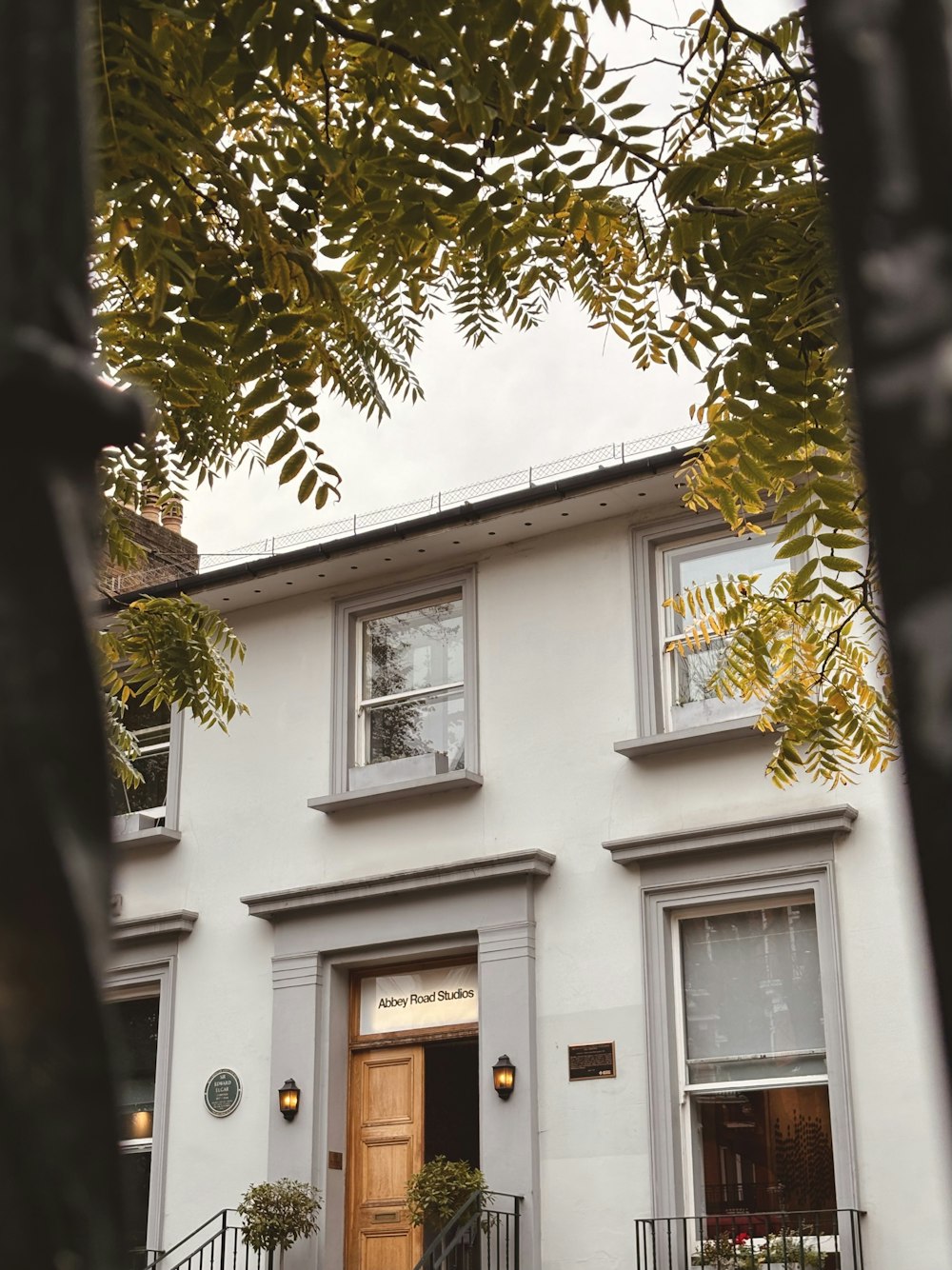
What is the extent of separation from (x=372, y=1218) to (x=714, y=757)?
4.86 metres

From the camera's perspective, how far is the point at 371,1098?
12977mm

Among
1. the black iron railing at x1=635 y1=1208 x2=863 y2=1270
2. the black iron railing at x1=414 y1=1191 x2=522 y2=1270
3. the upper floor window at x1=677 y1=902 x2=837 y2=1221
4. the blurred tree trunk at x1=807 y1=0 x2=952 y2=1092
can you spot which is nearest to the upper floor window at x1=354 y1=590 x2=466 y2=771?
the upper floor window at x1=677 y1=902 x2=837 y2=1221

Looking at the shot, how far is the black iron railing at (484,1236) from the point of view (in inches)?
433

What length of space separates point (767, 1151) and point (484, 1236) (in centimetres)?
219

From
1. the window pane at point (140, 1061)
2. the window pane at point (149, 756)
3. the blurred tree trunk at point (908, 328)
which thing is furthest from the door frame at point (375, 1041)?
the blurred tree trunk at point (908, 328)

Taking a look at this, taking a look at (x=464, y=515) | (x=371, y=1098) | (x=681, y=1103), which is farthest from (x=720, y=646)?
(x=371, y=1098)

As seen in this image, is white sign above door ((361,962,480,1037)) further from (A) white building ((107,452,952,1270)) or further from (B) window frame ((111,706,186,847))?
(B) window frame ((111,706,186,847))

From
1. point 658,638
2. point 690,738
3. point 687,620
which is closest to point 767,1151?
point 690,738

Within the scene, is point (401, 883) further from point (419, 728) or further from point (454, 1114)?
point (454, 1114)

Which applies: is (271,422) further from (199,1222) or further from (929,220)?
(199,1222)

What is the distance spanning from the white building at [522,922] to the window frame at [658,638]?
3cm

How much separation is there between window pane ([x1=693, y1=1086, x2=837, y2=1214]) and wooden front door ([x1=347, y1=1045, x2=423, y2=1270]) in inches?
108

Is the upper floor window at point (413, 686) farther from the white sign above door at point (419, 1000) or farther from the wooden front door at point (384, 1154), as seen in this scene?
the wooden front door at point (384, 1154)

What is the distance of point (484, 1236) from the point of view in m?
11.1
